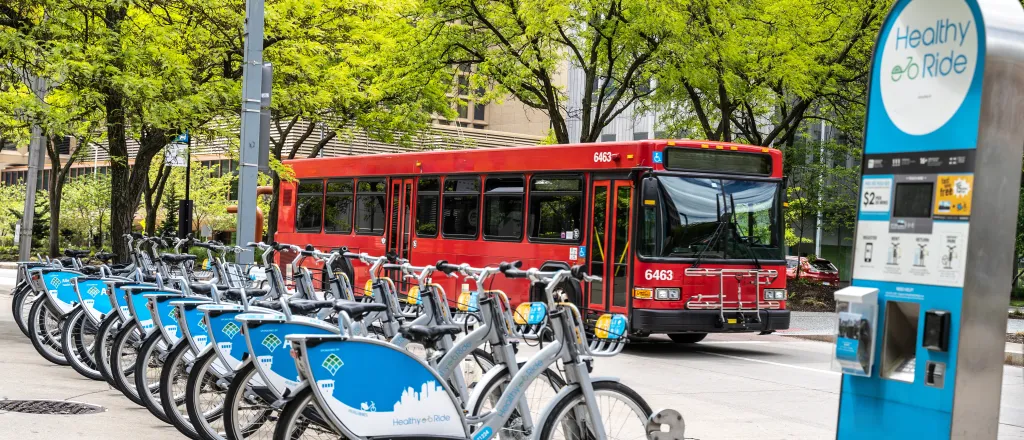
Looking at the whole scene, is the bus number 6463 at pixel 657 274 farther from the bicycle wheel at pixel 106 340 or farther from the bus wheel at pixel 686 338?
the bicycle wheel at pixel 106 340

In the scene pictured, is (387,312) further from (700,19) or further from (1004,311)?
(700,19)

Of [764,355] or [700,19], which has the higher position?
[700,19]

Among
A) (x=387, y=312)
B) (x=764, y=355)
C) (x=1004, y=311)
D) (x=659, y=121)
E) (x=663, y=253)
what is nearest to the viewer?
(x=1004, y=311)

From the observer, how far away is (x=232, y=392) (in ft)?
20.6

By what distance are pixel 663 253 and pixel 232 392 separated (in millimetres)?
9074

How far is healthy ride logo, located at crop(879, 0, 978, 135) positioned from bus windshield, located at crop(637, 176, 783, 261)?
944 centimetres

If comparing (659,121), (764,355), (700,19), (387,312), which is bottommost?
(764,355)

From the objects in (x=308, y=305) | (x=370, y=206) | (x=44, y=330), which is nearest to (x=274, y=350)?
(x=308, y=305)

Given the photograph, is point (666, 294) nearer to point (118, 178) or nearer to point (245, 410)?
point (118, 178)

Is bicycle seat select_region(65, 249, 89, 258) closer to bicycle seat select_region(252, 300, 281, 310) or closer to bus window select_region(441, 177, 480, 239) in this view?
bicycle seat select_region(252, 300, 281, 310)

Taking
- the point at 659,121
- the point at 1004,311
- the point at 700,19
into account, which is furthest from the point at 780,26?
the point at 1004,311

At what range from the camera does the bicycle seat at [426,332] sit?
5.87m

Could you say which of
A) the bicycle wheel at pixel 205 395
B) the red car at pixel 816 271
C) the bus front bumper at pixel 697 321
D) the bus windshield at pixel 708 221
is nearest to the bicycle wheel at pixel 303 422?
the bicycle wheel at pixel 205 395

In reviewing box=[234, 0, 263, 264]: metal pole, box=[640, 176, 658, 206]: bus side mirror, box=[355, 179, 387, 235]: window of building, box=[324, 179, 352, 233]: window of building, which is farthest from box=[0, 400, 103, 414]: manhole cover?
box=[324, 179, 352, 233]: window of building
